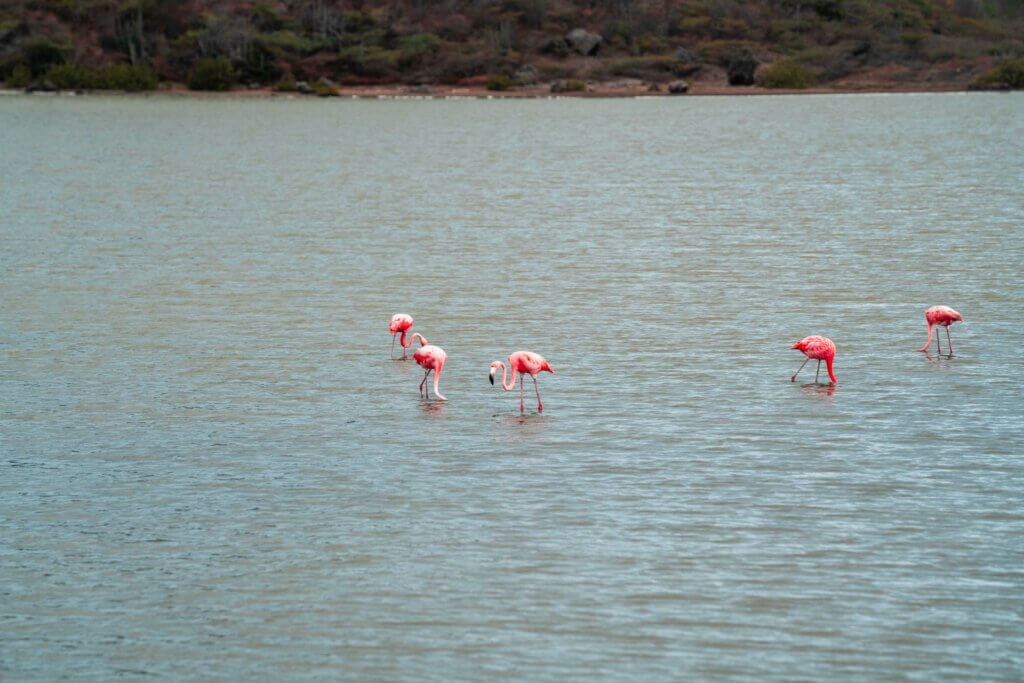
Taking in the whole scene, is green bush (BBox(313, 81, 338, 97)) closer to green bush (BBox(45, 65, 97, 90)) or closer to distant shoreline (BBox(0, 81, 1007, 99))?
distant shoreline (BBox(0, 81, 1007, 99))

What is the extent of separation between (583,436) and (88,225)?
82.2ft

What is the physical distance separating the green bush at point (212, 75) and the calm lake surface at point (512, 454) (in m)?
113

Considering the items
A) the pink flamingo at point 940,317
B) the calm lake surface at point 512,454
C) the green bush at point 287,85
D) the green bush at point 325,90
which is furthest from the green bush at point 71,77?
the pink flamingo at point 940,317

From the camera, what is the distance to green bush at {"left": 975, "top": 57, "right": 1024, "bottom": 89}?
14500cm

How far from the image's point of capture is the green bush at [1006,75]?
145000 millimetres

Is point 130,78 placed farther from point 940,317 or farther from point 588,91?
point 940,317

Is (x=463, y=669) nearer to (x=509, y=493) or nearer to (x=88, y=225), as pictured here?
(x=509, y=493)

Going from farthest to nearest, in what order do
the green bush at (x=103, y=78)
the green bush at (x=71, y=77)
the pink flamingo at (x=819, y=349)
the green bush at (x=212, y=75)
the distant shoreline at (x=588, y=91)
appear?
the green bush at (x=71, y=77) → the green bush at (x=103, y=78) → the green bush at (x=212, y=75) → the distant shoreline at (x=588, y=91) → the pink flamingo at (x=819, y=349)

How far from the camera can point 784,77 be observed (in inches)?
5709

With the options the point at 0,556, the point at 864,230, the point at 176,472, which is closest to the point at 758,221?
the point at 864,230

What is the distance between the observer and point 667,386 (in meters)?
19.0

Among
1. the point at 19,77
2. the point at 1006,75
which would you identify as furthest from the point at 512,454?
the point at 19,77

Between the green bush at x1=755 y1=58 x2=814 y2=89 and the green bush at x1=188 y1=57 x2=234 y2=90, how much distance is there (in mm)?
50935

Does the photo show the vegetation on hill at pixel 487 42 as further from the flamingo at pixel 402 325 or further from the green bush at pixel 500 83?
the flamingo at pixel 402 325
